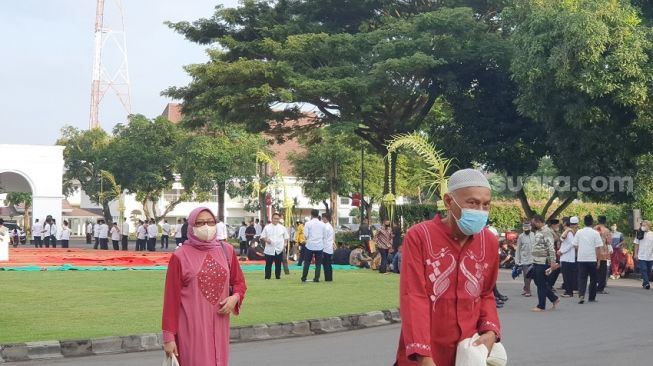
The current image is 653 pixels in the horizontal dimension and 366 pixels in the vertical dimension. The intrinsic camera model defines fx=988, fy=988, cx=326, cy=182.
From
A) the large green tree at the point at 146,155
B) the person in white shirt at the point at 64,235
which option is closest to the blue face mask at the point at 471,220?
the person in white shirt at the point at 64,235

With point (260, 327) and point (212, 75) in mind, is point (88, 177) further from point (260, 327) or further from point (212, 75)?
point (260, 327)

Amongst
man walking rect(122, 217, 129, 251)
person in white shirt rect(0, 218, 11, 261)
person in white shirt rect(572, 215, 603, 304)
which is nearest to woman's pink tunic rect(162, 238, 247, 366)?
person in white shirt rect(572, 215, 603, 304)

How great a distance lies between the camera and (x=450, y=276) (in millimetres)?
5133

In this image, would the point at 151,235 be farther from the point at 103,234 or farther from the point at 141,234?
the point at 103,234

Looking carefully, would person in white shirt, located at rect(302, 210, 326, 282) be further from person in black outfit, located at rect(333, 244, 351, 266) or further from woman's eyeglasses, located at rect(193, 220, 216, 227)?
woman's eyeglasses, located at rect(193, 220, 216, 227)

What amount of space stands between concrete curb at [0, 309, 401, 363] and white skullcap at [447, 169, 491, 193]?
7540 millimetres

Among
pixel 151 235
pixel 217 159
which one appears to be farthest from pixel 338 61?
pixel 217 159

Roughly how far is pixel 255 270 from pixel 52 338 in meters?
17.5

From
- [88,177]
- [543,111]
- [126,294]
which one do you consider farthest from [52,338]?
[88,177]

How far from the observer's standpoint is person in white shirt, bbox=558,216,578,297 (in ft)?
66.9

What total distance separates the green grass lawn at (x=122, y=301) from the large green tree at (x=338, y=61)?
38.3 feet

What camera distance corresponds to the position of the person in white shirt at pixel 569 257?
66.9 feet

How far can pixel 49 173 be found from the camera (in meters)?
54.6

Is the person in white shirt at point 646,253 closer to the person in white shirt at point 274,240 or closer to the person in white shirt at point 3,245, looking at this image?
the person in white shirt at point 274,240
